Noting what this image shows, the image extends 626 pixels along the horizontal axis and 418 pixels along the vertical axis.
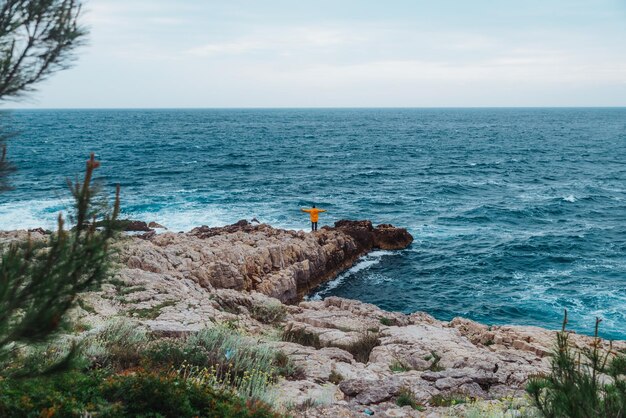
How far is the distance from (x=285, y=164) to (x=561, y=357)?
198 feet

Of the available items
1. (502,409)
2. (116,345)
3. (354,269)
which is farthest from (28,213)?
(502,409)

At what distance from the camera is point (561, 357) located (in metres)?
5.24

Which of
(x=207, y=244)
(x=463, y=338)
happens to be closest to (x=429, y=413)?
(x=463, y=338)

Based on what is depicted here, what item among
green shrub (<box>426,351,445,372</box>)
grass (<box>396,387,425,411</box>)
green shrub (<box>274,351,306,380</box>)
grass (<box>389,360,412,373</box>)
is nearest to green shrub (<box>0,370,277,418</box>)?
green shrub (<box>274,351,306,380</box>)

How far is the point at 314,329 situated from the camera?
45.9 ft

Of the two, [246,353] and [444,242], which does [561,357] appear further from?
[444,242]

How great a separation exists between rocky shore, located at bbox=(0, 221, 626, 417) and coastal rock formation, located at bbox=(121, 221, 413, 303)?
67 mm

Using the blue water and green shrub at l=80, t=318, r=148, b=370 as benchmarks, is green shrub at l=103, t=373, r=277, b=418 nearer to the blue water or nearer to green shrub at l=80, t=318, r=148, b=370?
green shrub at l=80, t=318, r=148, b=370

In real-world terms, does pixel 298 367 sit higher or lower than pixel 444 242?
higher

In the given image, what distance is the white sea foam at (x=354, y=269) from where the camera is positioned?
2508 centimetres

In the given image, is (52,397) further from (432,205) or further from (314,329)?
(432,205)

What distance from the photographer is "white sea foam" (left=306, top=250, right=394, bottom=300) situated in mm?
25078

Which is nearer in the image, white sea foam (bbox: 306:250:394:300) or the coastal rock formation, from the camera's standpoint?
the coastal rock formation

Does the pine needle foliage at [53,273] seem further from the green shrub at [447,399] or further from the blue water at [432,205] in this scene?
the green shrub at [447,399]
